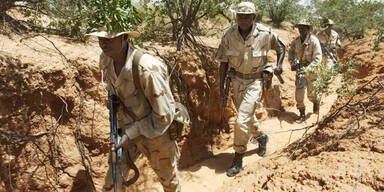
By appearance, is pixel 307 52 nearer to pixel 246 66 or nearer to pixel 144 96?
pixel 246 66

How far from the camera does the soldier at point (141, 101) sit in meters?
2.38

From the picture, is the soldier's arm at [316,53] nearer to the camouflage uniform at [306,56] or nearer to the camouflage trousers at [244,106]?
the camouflage uniform at [306,56]

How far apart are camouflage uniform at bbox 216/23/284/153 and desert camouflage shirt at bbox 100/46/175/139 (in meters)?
1.73

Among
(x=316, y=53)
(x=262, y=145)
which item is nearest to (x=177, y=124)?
(x=262, y=145)

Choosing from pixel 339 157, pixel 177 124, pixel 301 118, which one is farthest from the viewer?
pixel 301 118

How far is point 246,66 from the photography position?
4.20 meters

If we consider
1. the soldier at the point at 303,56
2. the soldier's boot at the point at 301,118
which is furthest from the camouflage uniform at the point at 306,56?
the soldier's boot at the point at 301,118

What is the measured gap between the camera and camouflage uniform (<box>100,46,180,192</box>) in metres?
2.39

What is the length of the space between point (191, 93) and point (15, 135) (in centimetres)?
272

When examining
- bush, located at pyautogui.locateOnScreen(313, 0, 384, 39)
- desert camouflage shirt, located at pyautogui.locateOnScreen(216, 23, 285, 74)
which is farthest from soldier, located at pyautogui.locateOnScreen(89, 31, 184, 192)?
bush, located at pyautogui.locateOnScreen(313, 0, 384, 39)

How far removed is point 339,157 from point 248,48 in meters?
2.20

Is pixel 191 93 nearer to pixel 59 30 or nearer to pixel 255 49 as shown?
pixel 255 49

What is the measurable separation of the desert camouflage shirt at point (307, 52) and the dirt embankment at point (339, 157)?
251 centimetres

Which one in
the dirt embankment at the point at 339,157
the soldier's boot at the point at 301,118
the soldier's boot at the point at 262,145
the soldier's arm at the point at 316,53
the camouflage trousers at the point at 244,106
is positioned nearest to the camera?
the dirt embankment at the point at 339,157
